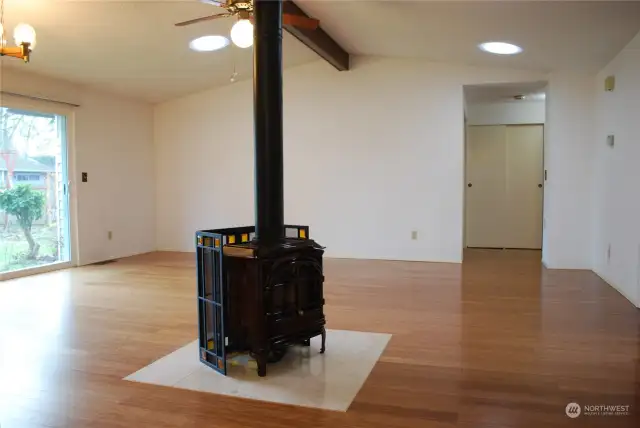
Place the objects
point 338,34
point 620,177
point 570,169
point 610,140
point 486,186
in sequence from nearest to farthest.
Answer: point 620,177, point 610,140, point 338,34, point 570,169, point 486,186

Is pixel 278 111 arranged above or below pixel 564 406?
→ above

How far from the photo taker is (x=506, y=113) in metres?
8.27

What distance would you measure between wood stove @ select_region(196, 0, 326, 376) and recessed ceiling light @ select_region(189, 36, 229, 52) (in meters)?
2.84

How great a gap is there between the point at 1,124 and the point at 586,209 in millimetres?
6763

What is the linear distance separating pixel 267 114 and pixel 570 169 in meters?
4.67

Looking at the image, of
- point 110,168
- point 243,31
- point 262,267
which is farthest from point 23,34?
point 110,168

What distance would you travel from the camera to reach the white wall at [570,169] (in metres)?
6.17

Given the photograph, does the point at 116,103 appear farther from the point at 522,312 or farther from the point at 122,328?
the point at 522,312

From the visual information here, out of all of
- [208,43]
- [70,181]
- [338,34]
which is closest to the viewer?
[208,43]

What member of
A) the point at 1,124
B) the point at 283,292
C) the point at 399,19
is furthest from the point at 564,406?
the point at 1,124

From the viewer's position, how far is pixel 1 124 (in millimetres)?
5648

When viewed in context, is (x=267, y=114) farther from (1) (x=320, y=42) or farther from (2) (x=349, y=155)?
(2) (x=349, y=155)

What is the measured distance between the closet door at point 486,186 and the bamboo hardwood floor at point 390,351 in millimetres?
2547

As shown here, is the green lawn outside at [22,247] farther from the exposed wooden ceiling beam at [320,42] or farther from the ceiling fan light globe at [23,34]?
the exposed wooden ceiling beam at [320,42]
